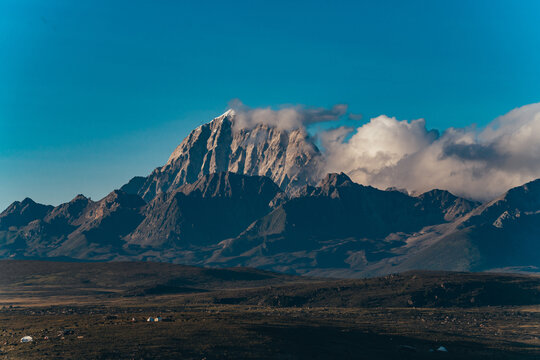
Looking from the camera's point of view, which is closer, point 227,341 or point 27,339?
point 27,339

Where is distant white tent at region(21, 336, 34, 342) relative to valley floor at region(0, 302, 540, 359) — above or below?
above

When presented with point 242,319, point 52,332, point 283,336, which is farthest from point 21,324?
point 283,336

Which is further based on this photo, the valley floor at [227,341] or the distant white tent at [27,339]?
the distant white tent at [27,339]

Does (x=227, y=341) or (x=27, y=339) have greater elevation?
(x=27, y=339)

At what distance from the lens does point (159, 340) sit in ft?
433

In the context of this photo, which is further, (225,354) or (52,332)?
(52,332)

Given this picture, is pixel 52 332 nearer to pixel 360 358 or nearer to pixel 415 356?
pixel 360 358

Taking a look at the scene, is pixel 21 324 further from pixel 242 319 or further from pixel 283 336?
→ pixel 283 336

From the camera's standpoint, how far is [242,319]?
178750mm

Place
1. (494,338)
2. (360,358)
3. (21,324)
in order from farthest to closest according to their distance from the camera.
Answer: (494,338) < (21,324) < (360,358)

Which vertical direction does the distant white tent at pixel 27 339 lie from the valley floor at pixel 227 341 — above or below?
above

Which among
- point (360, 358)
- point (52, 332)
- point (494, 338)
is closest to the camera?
point (360, 358)

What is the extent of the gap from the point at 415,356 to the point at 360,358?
14133 mm

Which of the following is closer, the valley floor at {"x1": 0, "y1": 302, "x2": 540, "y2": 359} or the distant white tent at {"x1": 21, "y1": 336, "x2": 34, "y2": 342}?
the valley floor at {"x1": 0, "y1": 302, "x2": 540, "y2": 359}
